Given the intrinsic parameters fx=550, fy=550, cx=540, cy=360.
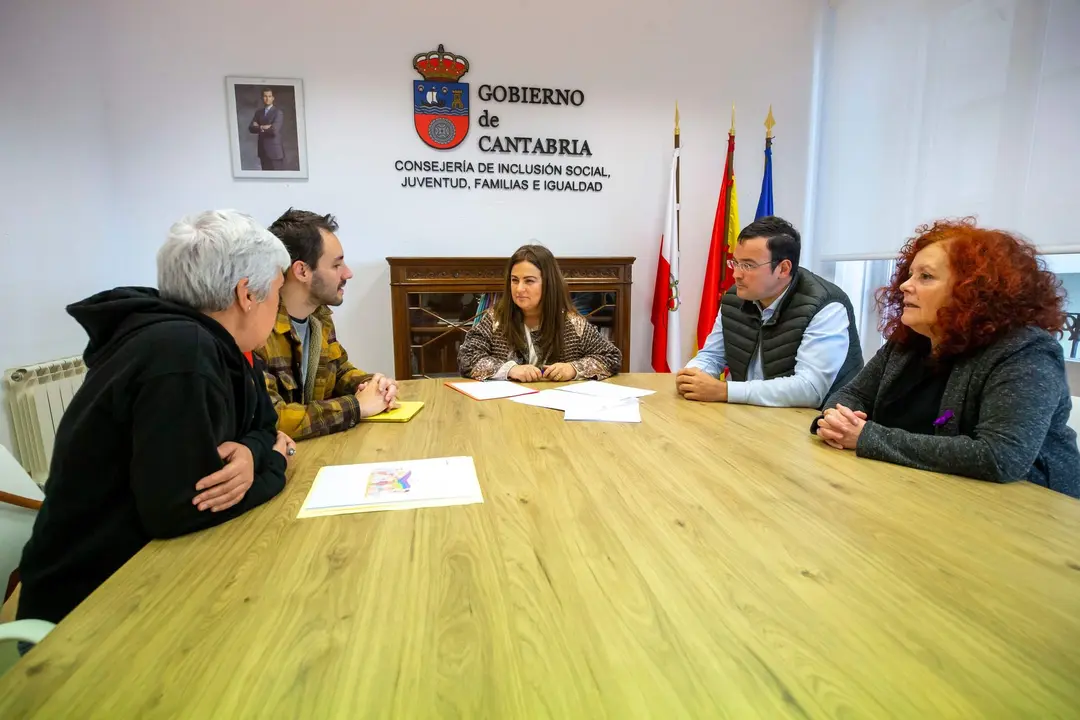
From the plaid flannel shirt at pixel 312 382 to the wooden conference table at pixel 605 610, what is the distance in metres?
0.37

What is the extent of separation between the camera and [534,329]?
2596mm

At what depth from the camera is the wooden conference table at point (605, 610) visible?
574 mm

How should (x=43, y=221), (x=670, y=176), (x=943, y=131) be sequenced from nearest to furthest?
1. (x=43, y=221)
2. (x=943, y=131)
3. (x=670, y=176)

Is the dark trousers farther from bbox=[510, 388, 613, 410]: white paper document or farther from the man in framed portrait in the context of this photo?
bbox=[510, 388, 613, 410]: white paper document

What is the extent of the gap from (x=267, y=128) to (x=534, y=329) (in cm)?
234

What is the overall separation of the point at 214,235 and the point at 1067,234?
3272mm

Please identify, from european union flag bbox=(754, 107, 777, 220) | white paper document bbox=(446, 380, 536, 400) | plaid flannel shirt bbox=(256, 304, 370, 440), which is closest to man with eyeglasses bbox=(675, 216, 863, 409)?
white paper document bbox=(446, 380, 536, 400)

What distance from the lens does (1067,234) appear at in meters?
2.43

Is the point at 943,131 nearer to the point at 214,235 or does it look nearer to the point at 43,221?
the point at 214,235

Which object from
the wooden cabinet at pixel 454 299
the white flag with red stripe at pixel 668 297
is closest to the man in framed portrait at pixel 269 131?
the wooden cabinet at pixel 454 299

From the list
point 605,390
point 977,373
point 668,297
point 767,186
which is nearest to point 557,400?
point 605,390

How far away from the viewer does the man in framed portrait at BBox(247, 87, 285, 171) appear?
11.4 ft

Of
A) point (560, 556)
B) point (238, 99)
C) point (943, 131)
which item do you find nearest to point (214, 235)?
point (560, 556)

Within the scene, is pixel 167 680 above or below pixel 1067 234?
below
